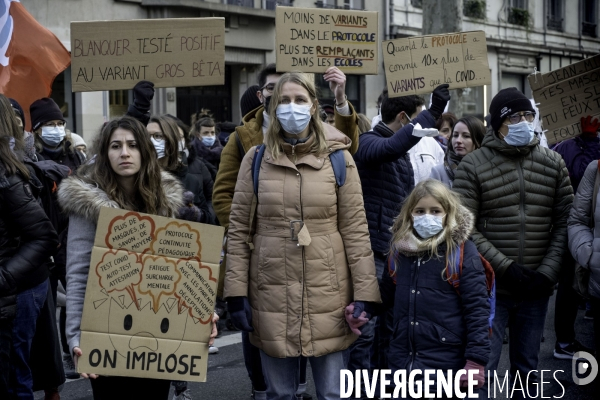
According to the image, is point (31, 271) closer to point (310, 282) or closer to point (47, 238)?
point (47, 238)

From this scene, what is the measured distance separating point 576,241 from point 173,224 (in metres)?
2.52

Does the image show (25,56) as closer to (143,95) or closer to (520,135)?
(143,95)

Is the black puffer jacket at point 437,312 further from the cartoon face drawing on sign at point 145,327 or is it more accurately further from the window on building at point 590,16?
the window on building at point 590,16

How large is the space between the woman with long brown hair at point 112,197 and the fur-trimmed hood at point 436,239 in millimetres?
1196

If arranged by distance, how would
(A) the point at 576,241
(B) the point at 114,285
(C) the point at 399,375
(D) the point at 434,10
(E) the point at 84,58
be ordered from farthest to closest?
(D) the point at 434,10 < (E) the point at 84,58 < (A) the point at 576,241 < (C) the point at 399,375 < (B) the point at 114,285

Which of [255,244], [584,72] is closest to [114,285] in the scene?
[255,244]

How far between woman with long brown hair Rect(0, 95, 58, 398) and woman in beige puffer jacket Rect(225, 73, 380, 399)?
93 centimetres

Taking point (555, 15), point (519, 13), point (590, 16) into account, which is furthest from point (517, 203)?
point (590, 16)

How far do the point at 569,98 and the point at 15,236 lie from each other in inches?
173

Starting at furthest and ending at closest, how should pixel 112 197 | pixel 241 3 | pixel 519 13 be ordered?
1. pixel 519 13
2. pixel 241 3
3. pixel 112 197

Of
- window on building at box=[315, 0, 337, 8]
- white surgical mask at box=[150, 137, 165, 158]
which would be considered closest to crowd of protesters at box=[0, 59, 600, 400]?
white surgical mask at box=[150, 137, 165, 158]

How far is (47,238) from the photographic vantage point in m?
4.18

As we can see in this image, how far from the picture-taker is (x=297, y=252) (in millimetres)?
4215

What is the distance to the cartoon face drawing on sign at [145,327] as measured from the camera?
3.79m
